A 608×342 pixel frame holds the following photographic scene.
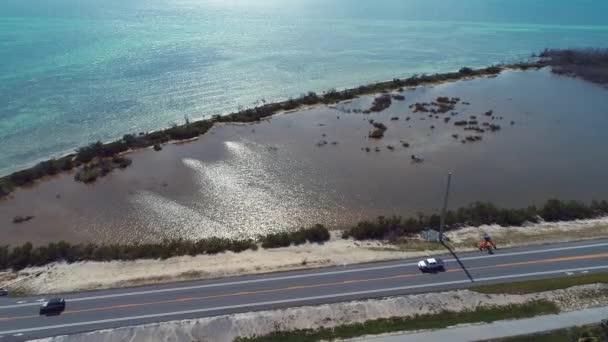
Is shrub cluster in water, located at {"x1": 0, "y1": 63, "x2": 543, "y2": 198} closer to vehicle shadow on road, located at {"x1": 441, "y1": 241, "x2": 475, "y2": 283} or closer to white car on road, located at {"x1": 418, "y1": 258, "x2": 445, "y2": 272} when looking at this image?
vehicle shadow on road, located at {"x1": 441, "y1": 241, "x2": 475, "y2": 283}

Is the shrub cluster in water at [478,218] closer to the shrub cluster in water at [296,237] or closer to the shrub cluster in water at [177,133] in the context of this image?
the shrub cluster in water at [296,237]

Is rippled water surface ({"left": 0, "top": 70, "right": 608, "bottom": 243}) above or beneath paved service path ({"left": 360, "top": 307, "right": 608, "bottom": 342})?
above

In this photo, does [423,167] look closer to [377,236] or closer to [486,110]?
[377,236]

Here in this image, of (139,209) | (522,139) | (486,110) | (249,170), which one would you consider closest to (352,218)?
(249,170)

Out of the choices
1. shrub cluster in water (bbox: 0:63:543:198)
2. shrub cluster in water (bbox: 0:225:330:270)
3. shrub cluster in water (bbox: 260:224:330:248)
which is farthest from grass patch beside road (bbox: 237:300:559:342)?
shrub cluster in water (bbox: 0:63:543:198)

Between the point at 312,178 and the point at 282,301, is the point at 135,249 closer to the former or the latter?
the point at 282,301

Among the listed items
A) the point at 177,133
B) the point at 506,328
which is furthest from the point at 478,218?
the point at 177,133
